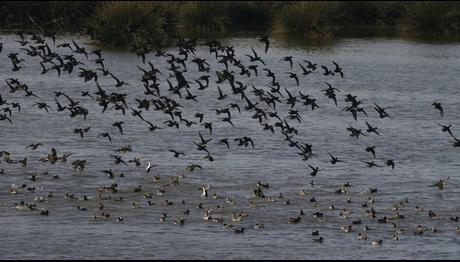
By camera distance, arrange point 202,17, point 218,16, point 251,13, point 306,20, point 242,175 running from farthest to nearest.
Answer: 1. point 251,13
2. point 218,16
3. point 202,17
4. point 306,20
5. point 242,175

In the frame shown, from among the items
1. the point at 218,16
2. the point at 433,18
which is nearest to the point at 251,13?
the point at 218,16

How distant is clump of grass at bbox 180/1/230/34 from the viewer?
64062 mm

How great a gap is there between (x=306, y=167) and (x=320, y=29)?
104ft

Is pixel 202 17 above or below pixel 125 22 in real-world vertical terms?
below

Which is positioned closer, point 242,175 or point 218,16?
point 242,175

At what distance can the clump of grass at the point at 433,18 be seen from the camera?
64.2 m

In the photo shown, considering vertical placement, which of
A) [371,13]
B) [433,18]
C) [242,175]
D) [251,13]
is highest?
Answer: [242,175]

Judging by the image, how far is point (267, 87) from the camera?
152 ft

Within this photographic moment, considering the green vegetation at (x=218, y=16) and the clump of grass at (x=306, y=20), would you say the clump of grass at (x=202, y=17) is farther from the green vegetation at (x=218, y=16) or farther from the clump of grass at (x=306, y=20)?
the clump of grass at (x=306, y=20)

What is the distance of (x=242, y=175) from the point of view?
102 feet

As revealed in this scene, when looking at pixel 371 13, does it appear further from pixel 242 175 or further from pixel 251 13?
pixel 242 175

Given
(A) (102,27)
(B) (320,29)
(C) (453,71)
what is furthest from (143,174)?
(B) (320,29)

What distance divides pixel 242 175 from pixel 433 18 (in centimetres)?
3504

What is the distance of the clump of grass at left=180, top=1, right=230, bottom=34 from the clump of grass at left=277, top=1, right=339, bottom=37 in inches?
118
